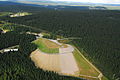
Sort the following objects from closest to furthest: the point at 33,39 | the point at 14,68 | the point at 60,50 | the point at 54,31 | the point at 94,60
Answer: the point at 14,68
the point at 94,60
the point at 60,50
the point at 33,39
the point at 54,31

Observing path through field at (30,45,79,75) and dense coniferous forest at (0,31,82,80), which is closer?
dense coniferous forest at (0,31,82,80)

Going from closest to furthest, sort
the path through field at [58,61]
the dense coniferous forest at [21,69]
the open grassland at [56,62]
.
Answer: the dense coniferous forest at [21,69] < the open grassland at [56,62] < the path through field at [58,61]

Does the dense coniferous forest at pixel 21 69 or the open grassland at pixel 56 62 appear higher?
the dense coniferous forest at pixel 21 69

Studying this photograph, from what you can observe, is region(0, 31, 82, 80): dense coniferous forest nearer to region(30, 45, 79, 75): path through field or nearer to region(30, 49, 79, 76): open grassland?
region(30, 49, 79, 76): open grassland

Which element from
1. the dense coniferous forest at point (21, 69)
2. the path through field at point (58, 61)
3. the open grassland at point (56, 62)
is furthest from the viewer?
the path through field at point (58, 61)

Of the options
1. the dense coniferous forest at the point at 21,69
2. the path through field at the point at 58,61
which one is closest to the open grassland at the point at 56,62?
the path through field at the point at 58,61

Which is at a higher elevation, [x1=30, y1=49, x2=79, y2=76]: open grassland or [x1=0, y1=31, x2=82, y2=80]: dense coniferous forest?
[x1=0, y1=31, x2=82, y2=80]: dense coniferous forest

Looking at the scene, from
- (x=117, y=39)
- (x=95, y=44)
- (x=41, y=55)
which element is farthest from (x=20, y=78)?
(x=117, y=39)

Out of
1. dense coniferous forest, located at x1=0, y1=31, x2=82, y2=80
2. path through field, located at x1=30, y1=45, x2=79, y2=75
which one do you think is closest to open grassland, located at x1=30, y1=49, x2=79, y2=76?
path through field, located at x1=30, y1=45, x2=79, y2=75

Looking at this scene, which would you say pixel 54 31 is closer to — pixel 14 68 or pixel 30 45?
A: pixel 30 45

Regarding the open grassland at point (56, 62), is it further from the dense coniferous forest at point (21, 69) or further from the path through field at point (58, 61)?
the dense coniferous forest at point (21, 69)

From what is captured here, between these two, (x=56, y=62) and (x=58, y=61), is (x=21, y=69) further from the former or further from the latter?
(x=58, y=61)
